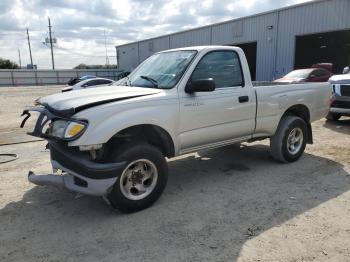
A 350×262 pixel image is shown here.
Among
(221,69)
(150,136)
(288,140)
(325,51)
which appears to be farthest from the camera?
(325,51)

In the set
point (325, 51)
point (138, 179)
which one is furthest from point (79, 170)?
point (325, 51)

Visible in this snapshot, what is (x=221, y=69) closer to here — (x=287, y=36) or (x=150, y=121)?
(x=150, y=121)

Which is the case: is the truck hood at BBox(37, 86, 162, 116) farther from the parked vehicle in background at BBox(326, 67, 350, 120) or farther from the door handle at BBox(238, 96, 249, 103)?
the parked vehicle in background at BBox(326, 67, 350, 120)

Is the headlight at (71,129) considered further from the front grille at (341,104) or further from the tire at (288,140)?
the front grille at (341,104)

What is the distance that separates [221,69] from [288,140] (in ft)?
6.44

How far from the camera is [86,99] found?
4.00 meters

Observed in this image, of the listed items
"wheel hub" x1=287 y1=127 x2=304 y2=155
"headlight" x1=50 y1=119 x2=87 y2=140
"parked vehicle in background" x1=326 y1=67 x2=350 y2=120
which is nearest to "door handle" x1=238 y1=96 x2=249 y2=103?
"wheel hub" x1=287 y1=127 x2=304 y2=155

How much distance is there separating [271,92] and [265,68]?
21.2 meters

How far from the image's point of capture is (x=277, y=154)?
19.8 feet

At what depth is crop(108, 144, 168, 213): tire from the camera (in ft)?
12.9

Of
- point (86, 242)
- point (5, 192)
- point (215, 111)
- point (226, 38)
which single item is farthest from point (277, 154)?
point (226, 38)

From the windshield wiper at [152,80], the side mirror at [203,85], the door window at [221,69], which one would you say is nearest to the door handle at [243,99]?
the door window at [221,69]

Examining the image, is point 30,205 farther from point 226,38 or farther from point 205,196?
point 226,38

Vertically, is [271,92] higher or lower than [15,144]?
higher
